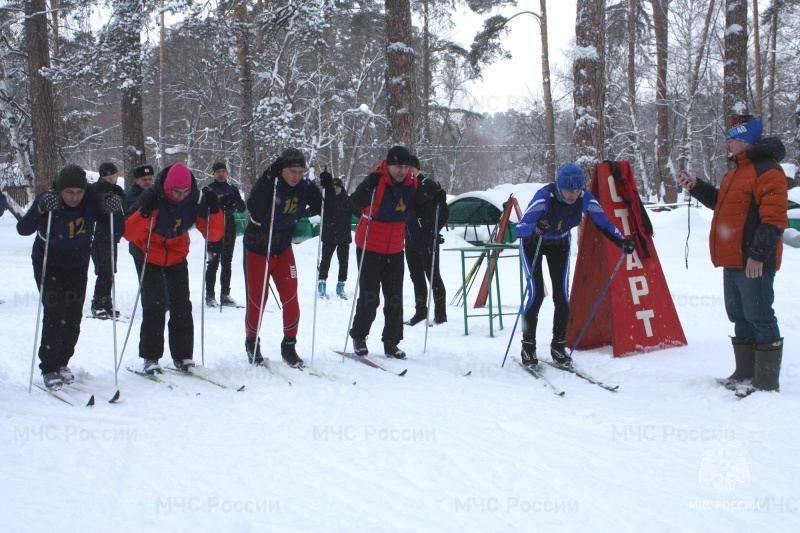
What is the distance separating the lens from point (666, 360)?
5.45 m

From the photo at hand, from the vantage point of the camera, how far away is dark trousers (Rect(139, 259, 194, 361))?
490 cm

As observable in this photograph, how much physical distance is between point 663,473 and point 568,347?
2885 mm

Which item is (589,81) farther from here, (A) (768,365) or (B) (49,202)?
(B) (49,202)

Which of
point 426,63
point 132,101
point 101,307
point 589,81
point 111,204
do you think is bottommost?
point 101,307

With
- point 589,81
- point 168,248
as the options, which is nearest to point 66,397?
point 168,248

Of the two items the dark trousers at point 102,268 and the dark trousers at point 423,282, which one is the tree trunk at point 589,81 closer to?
the dark trousers at point 423,282

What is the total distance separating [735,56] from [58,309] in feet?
39.0

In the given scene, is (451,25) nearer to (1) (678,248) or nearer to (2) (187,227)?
(1) (678,248)

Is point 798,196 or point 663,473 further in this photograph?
point 798,196

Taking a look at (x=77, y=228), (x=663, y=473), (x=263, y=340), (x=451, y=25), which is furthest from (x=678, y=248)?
(x=451, y=25)

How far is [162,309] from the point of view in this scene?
4953 millimetres

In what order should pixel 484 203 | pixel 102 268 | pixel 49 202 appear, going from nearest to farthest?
pixel 49 202 → pixel 102 268 → pixel 484 203

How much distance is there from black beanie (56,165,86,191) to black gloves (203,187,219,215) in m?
0.92

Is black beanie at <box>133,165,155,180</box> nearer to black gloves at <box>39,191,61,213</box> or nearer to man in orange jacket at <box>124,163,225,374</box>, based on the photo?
man in orange jacket at <box>124,163,225,374</box>
